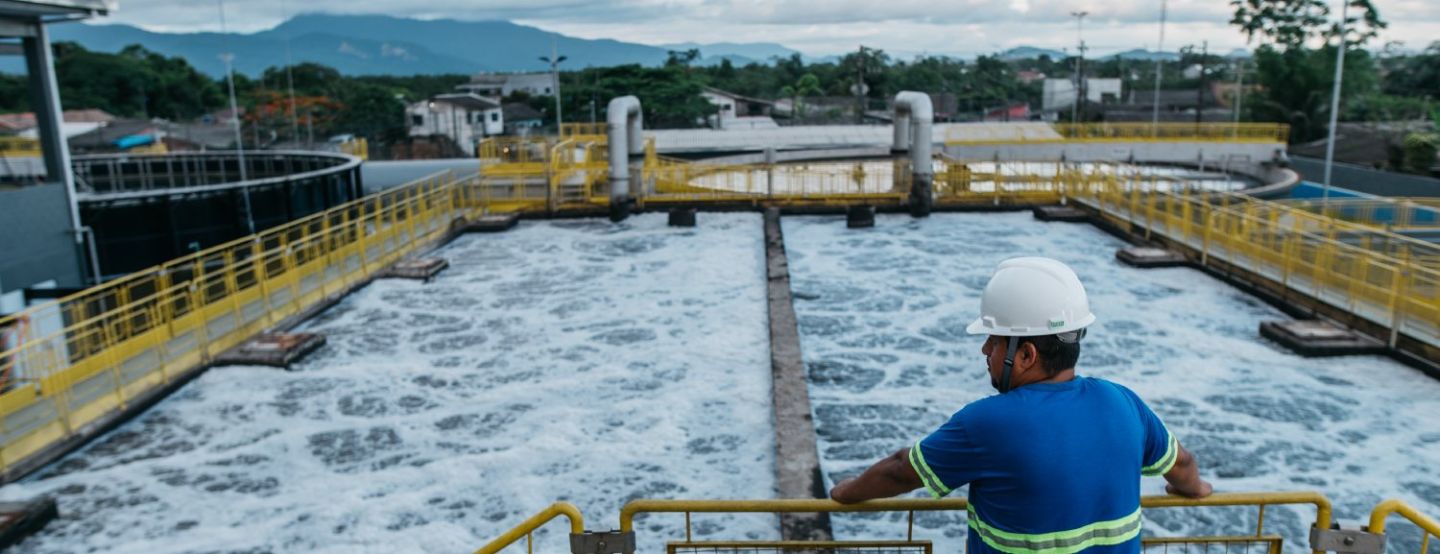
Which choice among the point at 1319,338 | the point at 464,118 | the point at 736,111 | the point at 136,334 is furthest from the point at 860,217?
the point at 736,111

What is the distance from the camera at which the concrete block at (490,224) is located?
66.5 ft

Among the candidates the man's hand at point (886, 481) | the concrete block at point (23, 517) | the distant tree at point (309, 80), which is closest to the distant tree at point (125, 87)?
the distant tree at point (309, 80)

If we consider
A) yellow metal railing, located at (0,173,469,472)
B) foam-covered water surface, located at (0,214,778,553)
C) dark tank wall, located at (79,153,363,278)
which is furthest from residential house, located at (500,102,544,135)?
foam-covered water surface, located at (0,214,778,553)

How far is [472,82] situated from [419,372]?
94.4 meters

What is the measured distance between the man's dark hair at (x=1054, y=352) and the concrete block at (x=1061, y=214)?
18990mm

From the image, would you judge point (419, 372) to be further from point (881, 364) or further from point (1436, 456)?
point (1436, 456)

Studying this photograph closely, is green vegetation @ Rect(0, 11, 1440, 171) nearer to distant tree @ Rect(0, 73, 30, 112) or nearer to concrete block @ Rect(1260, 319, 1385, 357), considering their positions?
distant tree @ Rect(0, 73, 30, 112)

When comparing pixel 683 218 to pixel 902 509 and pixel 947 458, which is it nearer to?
pixel 902 509

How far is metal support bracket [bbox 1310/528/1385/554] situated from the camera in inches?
137

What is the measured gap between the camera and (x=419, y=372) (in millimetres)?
11273

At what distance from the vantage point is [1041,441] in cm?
246

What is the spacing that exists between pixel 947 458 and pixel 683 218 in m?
18.3

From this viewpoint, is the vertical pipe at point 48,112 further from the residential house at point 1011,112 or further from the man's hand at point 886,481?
the residential house at point 1011,112

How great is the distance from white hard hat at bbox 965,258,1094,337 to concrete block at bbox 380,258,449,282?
1417cm
